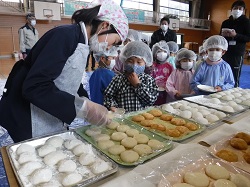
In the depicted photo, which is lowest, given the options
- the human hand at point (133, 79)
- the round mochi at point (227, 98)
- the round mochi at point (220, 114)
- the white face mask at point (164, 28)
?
the round mochi at point (220, 114)

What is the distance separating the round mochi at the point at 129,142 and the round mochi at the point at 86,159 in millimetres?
181

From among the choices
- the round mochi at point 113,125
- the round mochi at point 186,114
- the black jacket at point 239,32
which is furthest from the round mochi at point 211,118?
the black jacket at point 239,32

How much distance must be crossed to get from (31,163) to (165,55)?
2.36m

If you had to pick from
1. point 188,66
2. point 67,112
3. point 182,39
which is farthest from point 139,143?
point 182,39

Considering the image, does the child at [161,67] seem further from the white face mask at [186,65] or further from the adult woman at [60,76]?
the adult woman at [60,76]

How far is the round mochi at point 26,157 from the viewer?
0.78m

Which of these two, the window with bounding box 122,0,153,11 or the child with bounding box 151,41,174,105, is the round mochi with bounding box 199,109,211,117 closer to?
the child with bounding box 151,41,174,105

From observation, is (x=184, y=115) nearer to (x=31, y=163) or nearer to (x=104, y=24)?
(x=104, y=24)

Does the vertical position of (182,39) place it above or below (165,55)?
above

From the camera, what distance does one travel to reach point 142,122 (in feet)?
3.84

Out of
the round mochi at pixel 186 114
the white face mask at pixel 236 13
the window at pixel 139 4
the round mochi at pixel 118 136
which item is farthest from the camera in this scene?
the window at pixel 139 4

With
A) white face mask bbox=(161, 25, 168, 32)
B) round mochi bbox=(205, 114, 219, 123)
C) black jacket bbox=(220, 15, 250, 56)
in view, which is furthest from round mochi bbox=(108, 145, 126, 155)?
white face mask bbox=(161, 25, 168, 32)

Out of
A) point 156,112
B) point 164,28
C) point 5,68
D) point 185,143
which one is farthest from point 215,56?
point 5,68

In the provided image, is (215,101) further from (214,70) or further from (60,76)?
(60,76)
